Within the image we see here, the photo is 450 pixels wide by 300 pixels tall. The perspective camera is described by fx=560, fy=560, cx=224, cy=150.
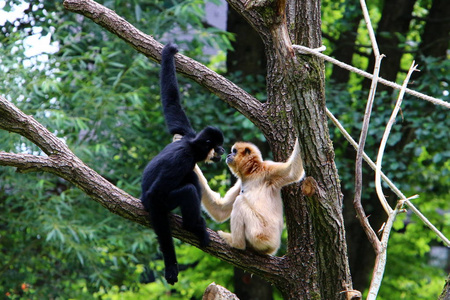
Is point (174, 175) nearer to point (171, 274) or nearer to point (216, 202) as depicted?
point (171, 274)

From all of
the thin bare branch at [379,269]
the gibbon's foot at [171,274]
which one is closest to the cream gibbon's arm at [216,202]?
the gibbon's foot at [171,274]

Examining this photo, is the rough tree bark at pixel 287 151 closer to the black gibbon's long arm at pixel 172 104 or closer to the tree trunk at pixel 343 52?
the black gibbon's long arm at pixel 172 104

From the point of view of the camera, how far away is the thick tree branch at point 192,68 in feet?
17.0

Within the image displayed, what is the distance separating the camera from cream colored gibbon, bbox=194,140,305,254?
525cm

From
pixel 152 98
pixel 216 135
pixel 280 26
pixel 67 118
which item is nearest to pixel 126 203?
pixel 216 135

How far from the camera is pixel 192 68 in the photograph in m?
5.36

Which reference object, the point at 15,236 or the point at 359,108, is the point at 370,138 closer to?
the point at 359,108

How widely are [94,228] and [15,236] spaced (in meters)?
1.79

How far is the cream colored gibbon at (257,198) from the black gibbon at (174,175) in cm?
35

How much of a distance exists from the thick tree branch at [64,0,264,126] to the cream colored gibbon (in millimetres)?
573

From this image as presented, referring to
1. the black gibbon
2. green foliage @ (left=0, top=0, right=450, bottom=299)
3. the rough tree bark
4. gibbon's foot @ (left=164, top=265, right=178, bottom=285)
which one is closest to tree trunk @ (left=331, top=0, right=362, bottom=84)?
green foliage @ (left=0, top=0, right=450, bottom=299)

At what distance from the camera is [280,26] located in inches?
155

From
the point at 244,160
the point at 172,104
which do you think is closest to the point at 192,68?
the point at 172,104

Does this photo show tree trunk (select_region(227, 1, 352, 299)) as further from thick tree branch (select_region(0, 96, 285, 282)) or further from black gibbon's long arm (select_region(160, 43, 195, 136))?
black gibbon's long arm (select_region(160, 43, 195, 136))
